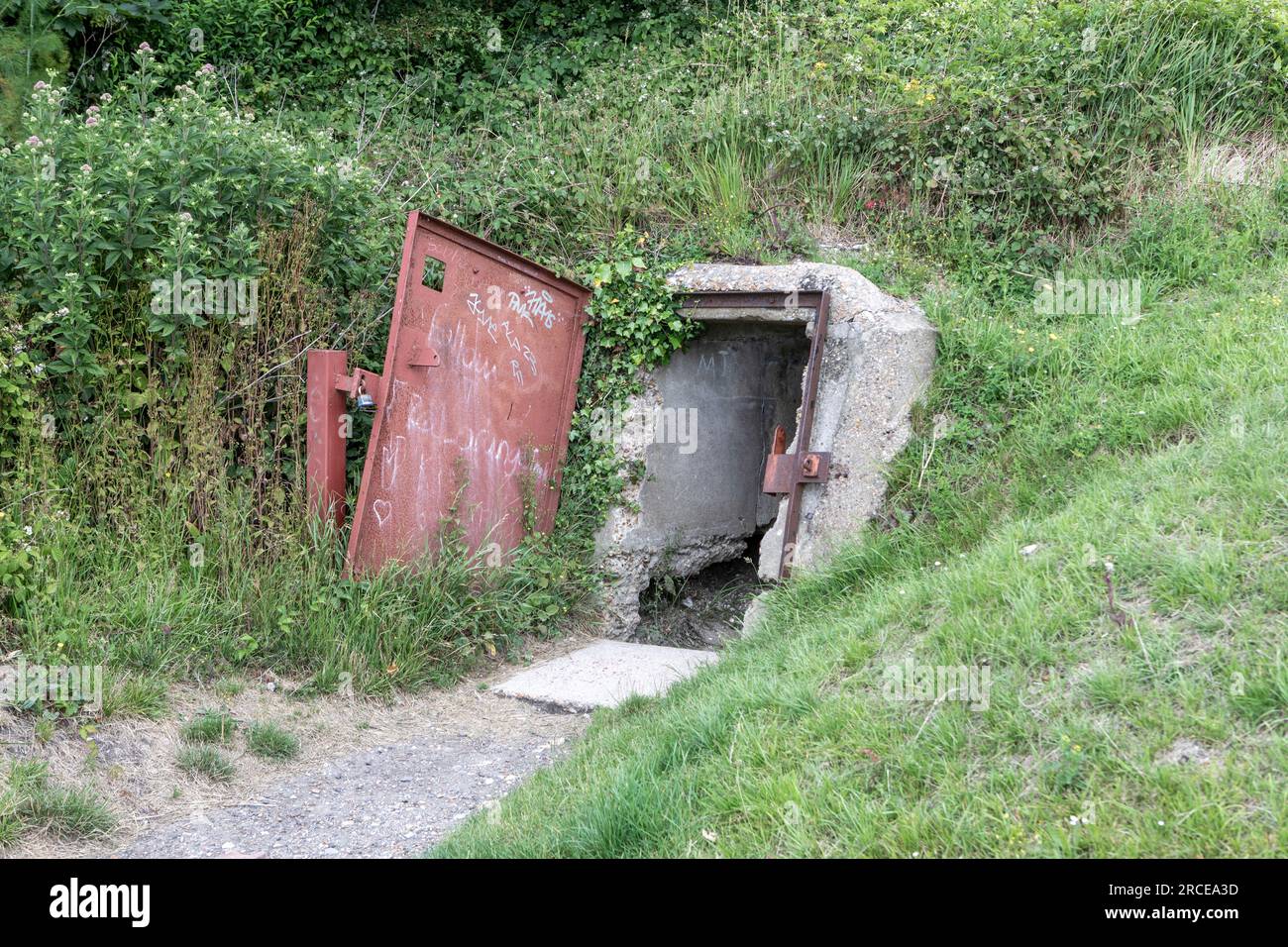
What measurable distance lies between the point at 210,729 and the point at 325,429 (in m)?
1.73

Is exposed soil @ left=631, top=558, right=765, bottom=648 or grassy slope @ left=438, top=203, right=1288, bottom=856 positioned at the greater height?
grassy slope @ left=438, top=203, right=1288, bottom=856

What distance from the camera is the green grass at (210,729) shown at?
16.0 ft

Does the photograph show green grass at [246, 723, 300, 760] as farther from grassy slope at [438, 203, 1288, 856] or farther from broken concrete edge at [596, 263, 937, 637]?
broken concrete edge at [596, 263, 937, 637]

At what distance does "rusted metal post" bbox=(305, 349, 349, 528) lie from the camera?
5.85 meters

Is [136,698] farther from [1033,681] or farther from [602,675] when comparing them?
[1033,681]

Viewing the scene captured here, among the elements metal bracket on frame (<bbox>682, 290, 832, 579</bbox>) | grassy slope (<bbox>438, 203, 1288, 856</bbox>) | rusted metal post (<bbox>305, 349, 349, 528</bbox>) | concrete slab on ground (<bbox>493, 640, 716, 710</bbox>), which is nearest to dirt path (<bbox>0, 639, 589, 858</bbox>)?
concrete slab on ground (<bbox>493, 640, 716, 710</bbox>)

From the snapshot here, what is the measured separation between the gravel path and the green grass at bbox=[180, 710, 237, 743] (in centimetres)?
42

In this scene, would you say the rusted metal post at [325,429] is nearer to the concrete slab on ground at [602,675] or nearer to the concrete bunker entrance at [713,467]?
the concrete slab on ground at [602,675]

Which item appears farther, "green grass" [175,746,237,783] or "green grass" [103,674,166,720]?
"green grass" [103,674,166,720]

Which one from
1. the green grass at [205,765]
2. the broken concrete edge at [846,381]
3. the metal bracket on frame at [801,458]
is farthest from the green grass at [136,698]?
the metal bracket on frame at [801,458]

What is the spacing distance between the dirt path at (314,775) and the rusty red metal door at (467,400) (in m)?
0.94

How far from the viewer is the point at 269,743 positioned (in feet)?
16.3

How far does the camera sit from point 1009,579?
13.4 feet
